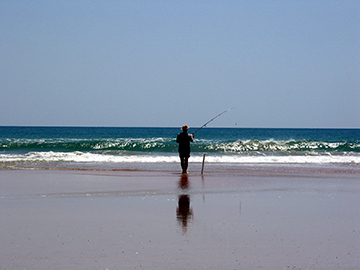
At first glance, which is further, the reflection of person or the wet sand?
the reflection of person

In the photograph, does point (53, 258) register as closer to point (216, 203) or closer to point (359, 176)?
point (216, 203)

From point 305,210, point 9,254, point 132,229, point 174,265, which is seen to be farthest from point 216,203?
point 9,254

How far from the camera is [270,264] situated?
438 cm

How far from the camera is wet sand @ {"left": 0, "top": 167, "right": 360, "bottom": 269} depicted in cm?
446

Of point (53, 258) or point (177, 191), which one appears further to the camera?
point (177, 191)

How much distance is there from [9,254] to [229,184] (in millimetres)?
7059

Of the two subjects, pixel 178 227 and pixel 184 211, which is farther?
pixel 184 211

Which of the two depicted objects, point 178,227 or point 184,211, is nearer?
point 178,227

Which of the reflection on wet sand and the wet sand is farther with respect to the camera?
the reflection on wet sand

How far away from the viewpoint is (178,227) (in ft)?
19.3

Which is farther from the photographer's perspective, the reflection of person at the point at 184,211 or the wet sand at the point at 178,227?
the reflection of person at the point at 184,211

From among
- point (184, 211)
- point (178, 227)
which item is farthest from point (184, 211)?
point (178, 227)

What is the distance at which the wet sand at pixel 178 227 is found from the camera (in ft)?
14.6

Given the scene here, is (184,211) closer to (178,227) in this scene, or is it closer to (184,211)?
(184,211)
